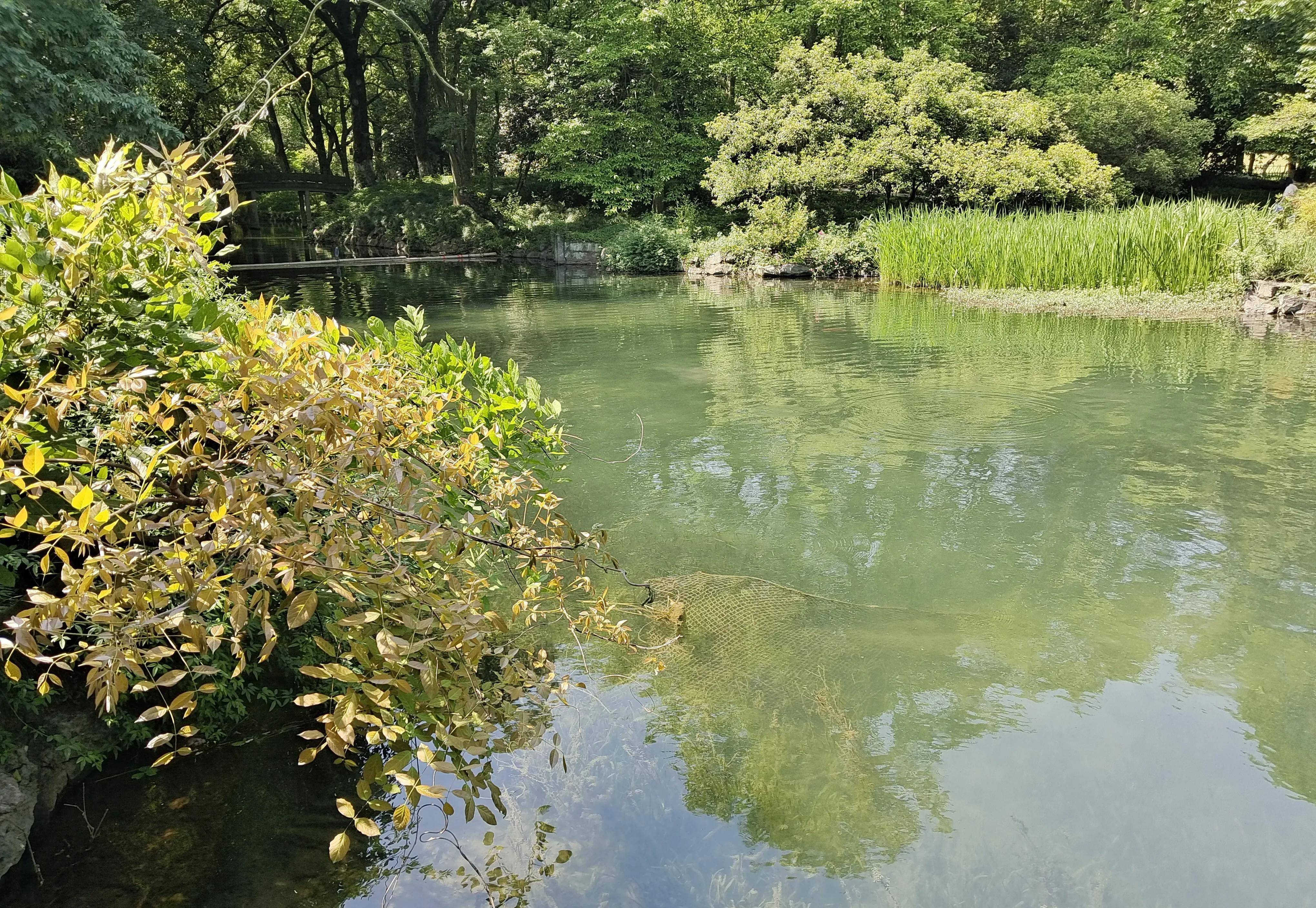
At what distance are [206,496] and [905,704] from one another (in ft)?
8.22

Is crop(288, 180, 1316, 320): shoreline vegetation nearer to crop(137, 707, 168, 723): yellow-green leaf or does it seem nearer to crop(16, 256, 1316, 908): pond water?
crop(16, 256, 1316, 908): pond water

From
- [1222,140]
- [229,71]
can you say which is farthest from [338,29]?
[1222,140]

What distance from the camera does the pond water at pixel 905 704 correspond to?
7.68 ft

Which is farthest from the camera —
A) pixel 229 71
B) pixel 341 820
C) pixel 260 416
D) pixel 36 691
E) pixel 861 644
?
pixel 229 71

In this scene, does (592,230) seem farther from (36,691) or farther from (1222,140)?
(36,691)

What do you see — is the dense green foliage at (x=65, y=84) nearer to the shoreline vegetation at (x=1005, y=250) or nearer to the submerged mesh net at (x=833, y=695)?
the submerged mesh net at (x=833, y=695)

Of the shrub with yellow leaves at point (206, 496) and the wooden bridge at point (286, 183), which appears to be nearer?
the shrub with yellow leaves at point (206, 496)

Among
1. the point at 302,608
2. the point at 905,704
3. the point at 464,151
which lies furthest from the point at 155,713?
the point at 464,151

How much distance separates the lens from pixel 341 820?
249cm

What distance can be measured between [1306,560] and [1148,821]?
254 cm

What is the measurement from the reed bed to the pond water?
6997mm

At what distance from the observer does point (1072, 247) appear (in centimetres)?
1397

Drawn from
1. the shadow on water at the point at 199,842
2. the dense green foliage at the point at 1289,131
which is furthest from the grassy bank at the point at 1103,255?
the shadow on water at the point at 199,842

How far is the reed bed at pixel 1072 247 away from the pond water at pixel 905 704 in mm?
6997
